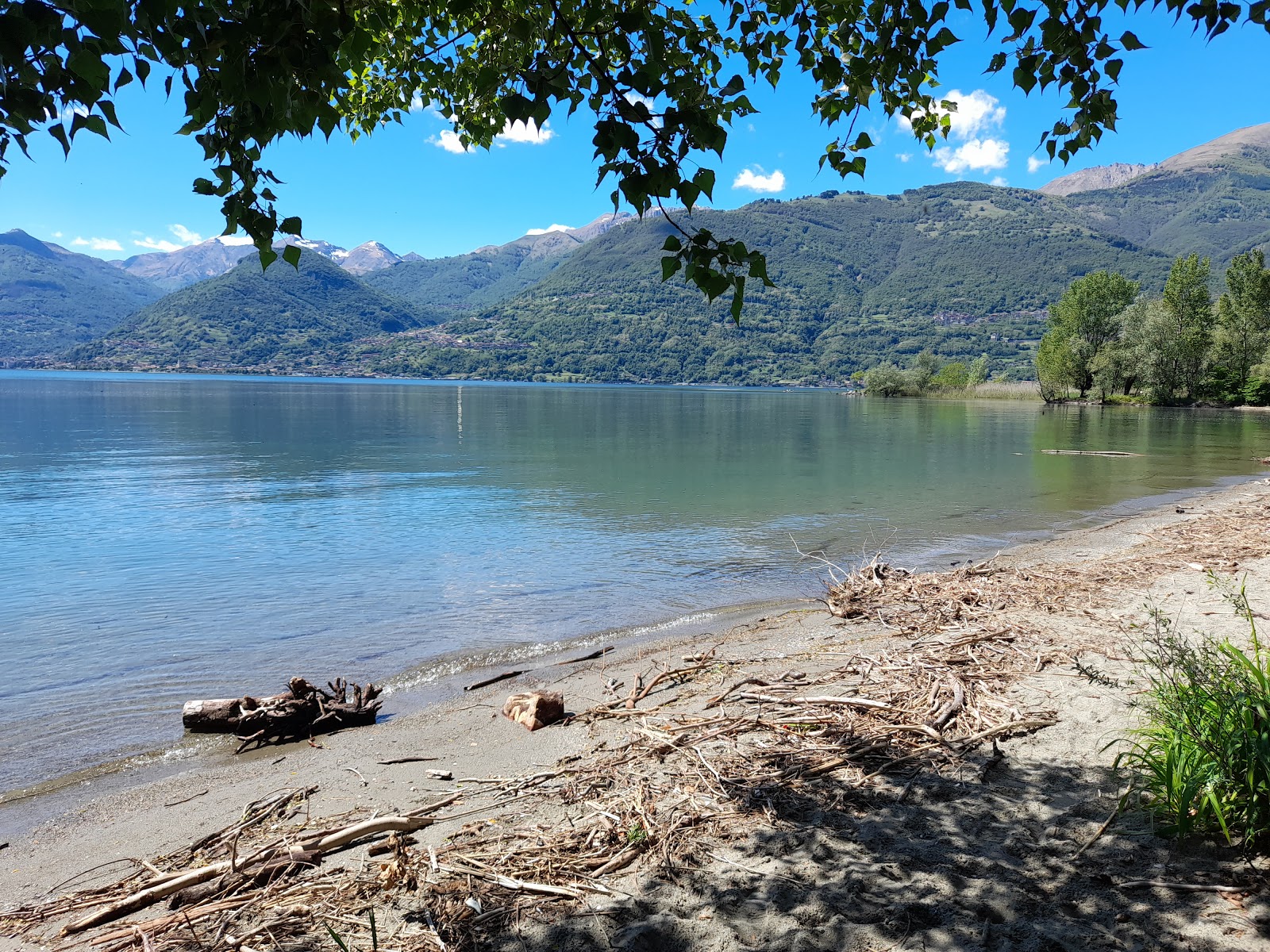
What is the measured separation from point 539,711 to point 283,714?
268 cm

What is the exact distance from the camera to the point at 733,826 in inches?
165

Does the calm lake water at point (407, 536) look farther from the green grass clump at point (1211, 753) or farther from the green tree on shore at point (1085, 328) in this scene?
the green tree on shore at point (1085, 328)

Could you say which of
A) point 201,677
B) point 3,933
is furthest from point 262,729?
point 3,933

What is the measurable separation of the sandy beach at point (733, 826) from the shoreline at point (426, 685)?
0.48 feet

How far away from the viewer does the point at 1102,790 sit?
14.0 ft

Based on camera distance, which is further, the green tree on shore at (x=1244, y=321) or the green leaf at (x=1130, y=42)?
the green tree on shore at (x=1244, y=321)

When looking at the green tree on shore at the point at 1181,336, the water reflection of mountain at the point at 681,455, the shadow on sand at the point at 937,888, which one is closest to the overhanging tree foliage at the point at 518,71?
the shadow on sand at the point at 937,888

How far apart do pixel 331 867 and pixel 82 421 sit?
212 ft

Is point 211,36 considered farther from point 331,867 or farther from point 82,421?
point 82,421

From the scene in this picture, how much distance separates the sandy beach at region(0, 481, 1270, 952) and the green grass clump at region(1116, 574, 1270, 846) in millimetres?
161

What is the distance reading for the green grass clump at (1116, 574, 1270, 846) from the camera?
3498 millimetres

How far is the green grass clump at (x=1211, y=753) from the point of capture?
11.5ft

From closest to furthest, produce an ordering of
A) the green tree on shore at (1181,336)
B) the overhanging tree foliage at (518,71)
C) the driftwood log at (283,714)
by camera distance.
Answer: the overhanging tree foliage at (518,71), the driftwood log at (283,714), the green tree on shore at (1181,336)

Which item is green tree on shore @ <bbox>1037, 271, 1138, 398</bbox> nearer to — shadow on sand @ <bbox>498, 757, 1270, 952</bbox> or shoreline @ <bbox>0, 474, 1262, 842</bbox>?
shoreline @ <bbox>0, 474, 1262, 842</bbox>
